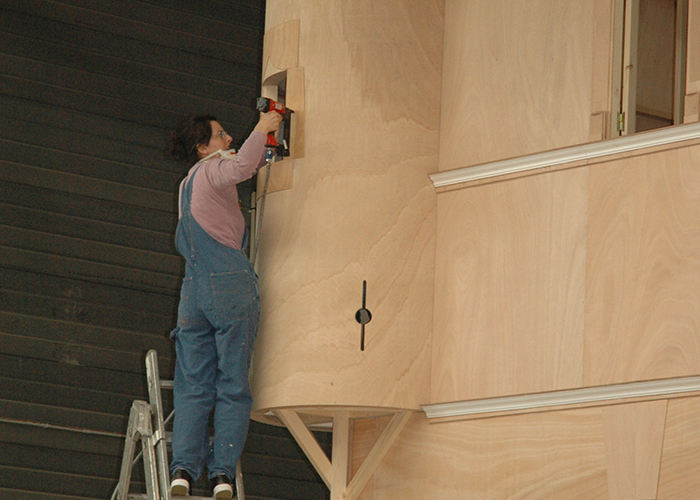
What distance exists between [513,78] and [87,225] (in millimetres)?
3763

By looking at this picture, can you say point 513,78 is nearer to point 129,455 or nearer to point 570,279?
point 570,279

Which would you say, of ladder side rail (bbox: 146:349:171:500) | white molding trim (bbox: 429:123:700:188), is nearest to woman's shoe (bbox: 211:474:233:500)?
ladder side rail (bbox: 146:349:171:500)

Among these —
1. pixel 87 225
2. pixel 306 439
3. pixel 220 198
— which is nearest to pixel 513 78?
pixel 220 198

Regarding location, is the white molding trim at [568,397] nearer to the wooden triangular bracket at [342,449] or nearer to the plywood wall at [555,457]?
the plywood wall at [555,457]

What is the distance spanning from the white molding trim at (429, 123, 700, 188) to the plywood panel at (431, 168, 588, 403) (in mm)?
60

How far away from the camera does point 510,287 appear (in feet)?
16.9

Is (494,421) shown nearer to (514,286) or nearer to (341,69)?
(514,286)

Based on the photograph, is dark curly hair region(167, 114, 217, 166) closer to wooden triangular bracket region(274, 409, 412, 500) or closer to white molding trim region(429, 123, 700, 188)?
white molding trim region(429, 123, 700, 188)

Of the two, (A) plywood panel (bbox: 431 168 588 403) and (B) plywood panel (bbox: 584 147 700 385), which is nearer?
(B) plywood panel (bbox: 584 147 700 385)

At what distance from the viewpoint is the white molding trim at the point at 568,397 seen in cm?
453

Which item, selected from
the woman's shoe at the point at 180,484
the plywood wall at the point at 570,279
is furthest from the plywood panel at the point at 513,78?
the woman's shoe at the point at 180,484

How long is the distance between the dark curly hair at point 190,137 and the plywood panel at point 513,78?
1.16 meters

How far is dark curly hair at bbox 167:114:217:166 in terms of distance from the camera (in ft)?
18.6

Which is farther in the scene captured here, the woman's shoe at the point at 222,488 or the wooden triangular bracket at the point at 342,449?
the wooden triangular bracket at the point at 342,449
